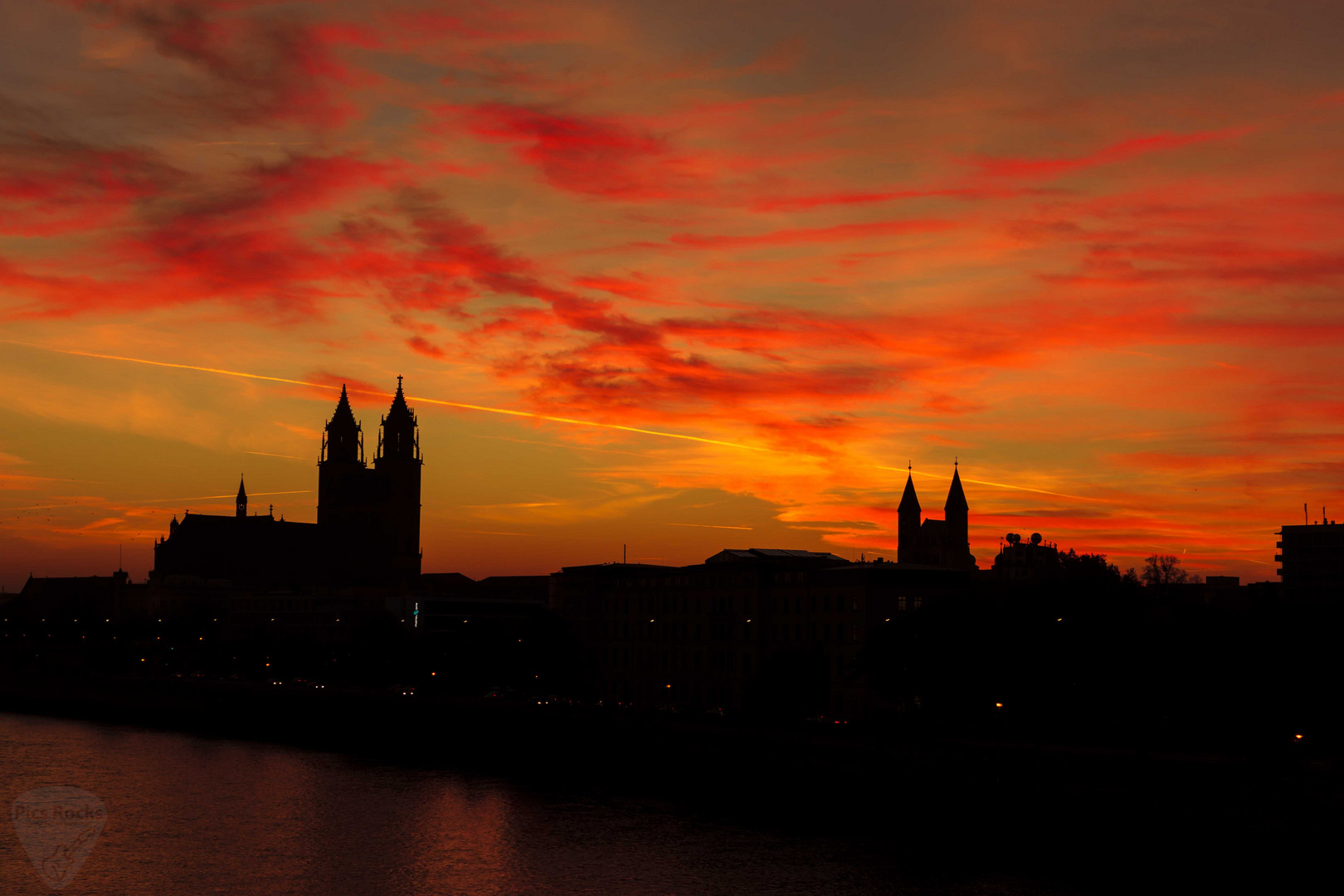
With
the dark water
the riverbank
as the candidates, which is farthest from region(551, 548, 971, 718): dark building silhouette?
the dark water

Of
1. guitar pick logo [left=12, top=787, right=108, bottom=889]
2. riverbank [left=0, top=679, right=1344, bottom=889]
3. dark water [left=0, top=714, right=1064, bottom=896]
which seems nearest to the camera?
dark water [left=0, top=714, right=1064, bottom=896]

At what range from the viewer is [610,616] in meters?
160

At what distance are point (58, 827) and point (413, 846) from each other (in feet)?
69.1

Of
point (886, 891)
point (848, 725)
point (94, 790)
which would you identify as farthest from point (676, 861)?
point (94, 790)

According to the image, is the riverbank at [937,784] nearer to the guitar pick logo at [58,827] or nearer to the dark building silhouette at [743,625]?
the dark building silhouette at [743,625]

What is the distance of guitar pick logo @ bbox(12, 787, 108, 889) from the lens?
70.2 meters

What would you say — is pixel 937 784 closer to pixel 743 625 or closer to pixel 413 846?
pixel 413 846

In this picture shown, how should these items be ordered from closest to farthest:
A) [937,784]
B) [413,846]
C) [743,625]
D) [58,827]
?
[413,846] → [58,827] → [937,784] → [743,625]

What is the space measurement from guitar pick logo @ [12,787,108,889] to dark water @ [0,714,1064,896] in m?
0.70

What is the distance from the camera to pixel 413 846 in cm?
7688

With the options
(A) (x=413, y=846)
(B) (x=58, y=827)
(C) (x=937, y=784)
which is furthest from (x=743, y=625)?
(B) (x=58, y=827)

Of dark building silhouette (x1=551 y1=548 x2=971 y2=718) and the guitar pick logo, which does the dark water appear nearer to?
the guitar pick logo

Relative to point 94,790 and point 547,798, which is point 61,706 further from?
point 547,798

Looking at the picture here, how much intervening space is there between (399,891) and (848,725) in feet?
147
